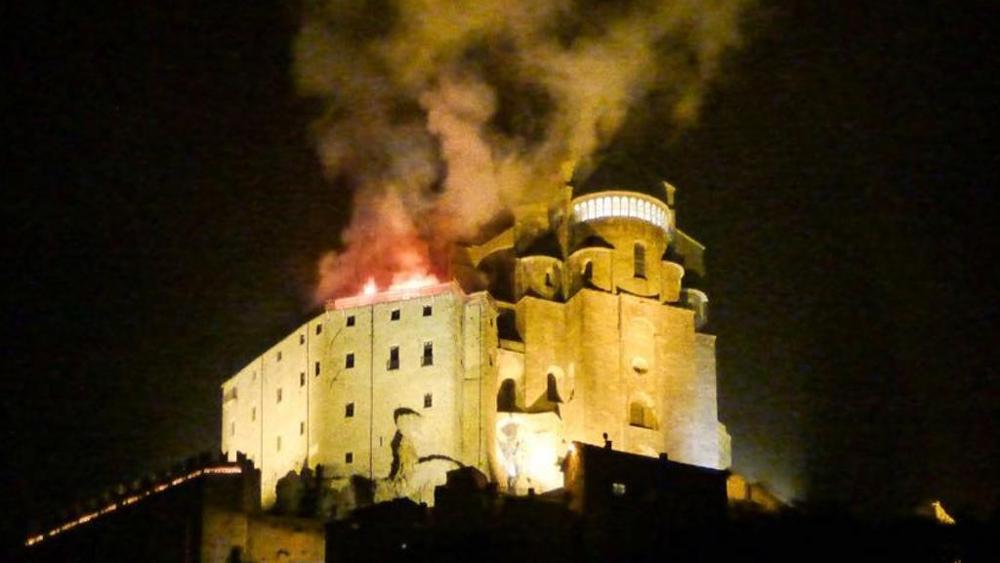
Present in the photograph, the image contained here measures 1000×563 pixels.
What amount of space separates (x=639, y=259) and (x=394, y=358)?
663 inches

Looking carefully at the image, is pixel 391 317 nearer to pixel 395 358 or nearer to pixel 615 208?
pixel 395 358

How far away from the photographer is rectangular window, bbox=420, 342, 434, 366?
78438 millimetres

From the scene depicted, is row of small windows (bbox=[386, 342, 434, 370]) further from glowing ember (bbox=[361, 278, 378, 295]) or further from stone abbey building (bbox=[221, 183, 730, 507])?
glowing ember (bbox=[361, 278, 378, 295])

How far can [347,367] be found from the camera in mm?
80312

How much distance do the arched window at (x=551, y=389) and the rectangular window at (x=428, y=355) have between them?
797 cm

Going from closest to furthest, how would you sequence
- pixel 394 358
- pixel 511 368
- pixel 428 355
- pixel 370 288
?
pixel 428 355
pixel 394 358
pixel 511 368
pixel 370 288

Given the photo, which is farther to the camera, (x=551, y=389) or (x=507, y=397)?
(x=551, y=389)

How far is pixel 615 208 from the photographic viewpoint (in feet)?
289

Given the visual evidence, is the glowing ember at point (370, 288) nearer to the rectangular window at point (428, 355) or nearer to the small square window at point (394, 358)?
Answer: the small square window at point (394, 358)

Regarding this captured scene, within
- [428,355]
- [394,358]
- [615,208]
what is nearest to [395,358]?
[394,358]

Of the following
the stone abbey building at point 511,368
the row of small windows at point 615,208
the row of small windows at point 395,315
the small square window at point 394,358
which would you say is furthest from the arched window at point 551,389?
the row of small windows at point 615,208

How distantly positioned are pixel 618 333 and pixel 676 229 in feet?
36.8

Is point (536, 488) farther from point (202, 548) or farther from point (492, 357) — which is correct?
point (202, 548)

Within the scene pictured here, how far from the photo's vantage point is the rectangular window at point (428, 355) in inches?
3088
